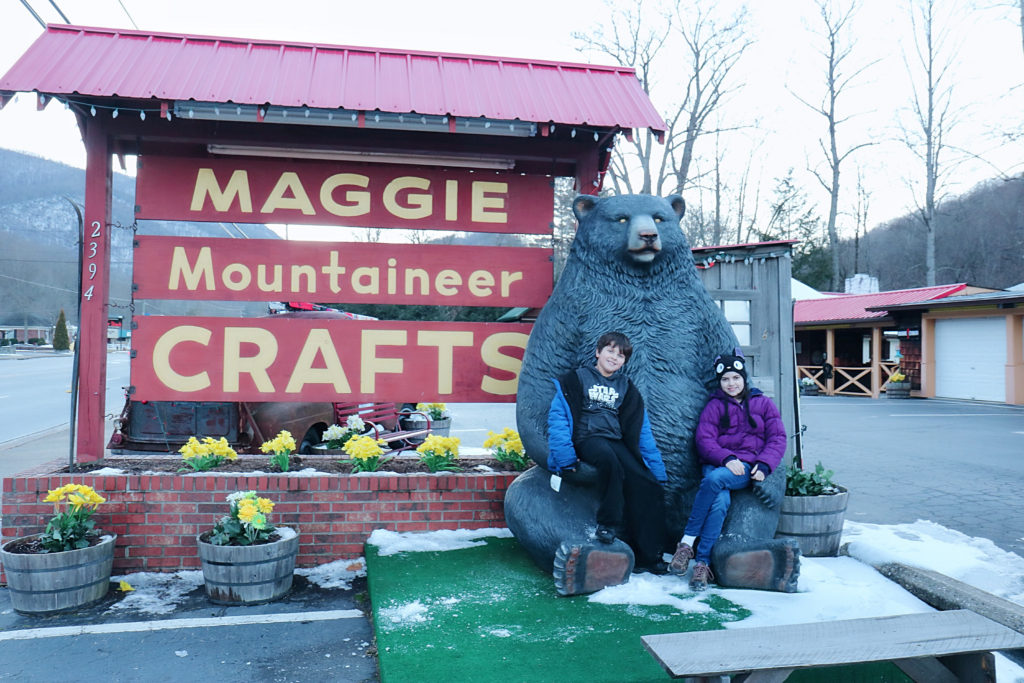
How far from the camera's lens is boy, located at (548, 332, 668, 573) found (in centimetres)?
319

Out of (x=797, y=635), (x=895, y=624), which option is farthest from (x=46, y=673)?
(x=895, y=624)

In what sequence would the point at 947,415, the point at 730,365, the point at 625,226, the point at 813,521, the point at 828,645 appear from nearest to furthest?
the point at 828,645 < the point at 730,365 < the point at 625,226 < the point at 813,521 < the point at 947,415

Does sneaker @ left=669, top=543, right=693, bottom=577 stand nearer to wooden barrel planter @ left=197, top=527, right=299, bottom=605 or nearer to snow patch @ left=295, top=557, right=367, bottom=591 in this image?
snow patch @ left=295, top=557, right=367, bottom=591

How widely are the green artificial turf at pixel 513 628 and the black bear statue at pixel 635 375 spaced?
188 millimetres

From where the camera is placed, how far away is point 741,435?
3369 millimetres

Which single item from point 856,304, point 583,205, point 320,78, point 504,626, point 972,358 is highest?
point 856,304

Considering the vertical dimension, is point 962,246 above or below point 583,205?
above

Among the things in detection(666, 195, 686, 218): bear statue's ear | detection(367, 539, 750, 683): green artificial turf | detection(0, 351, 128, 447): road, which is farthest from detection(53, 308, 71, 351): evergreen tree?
detection(666, 195, 686, 218): bear statue's ear

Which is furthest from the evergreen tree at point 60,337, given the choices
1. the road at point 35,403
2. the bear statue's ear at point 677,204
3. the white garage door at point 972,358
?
the bear statue's ear at point 677,204

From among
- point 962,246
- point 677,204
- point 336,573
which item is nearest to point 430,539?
point 336,573

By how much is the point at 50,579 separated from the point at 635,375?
10.4 feet

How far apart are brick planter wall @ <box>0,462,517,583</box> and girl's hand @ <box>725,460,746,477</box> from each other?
150 cm

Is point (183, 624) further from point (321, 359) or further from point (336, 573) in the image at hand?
point (321, 359)

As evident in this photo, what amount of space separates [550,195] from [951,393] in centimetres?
1790
